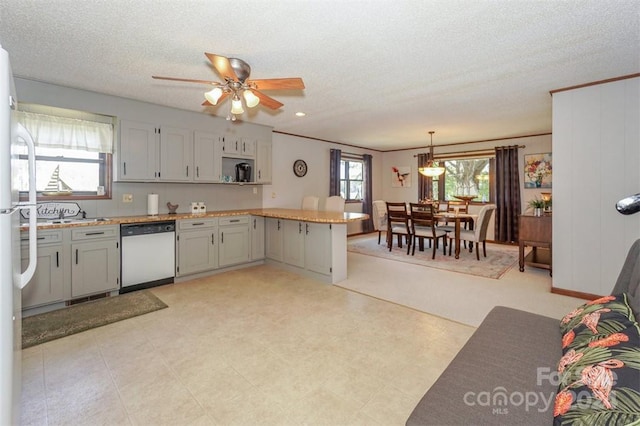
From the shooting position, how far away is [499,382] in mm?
A: 1241

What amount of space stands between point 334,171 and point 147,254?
14.7ft

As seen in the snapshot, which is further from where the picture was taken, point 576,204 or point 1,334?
point 576,204

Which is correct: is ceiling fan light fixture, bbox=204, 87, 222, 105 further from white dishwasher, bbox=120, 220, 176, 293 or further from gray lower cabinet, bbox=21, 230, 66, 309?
gray lower cabinet, bbox=21, 230, 66, 309

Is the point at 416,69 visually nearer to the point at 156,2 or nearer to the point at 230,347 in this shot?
the point at 156,2

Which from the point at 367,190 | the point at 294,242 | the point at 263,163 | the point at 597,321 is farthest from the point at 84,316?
the point at 367,190

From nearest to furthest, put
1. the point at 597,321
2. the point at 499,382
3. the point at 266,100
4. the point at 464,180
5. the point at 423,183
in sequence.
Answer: the point at 499,382 < the point at 597,321 < the point at 266,100 < the point at 464,180 < the point at 423,183

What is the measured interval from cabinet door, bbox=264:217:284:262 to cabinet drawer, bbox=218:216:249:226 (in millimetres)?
399

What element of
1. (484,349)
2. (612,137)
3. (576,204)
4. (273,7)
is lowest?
(484,349)

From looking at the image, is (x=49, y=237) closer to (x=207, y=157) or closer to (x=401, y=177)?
(x=207, y=157)

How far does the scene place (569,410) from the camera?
0.94 metres

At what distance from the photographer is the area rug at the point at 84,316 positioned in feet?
8.58

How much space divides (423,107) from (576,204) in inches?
87.5

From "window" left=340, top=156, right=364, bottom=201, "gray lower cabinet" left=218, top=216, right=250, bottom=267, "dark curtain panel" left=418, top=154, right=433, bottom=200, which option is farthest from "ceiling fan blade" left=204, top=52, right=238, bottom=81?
"dark curtain panel" left=418, top=154, right=433, bottom=200

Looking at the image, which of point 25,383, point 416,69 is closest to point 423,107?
point 416,69
